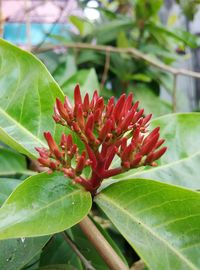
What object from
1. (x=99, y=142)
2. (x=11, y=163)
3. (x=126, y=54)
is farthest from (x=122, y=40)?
(x=99, y=142)

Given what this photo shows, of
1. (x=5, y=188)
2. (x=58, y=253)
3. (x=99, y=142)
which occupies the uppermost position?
(x=99, y=142)

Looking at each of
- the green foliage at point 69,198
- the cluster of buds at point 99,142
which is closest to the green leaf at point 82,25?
the green foliage at point 69,198

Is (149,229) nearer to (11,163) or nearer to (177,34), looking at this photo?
(11,163)

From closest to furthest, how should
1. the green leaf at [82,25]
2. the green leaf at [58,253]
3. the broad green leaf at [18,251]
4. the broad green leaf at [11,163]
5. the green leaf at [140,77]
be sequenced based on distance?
the broad green leaf at [18,251] < the green leaf at [58,253] < the broad green leaf at [11,163] < the green leaf at [140,77] < the green leaf at [82,25]

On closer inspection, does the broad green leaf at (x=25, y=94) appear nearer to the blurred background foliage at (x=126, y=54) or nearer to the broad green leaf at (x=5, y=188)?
the broad green leaf at (x=5, y=188)

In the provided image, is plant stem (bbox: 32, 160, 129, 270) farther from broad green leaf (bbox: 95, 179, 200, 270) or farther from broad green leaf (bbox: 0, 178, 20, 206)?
broad green leaf (bbox: 0, 178, 20, 206)

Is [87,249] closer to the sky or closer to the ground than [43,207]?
closer to the ground
